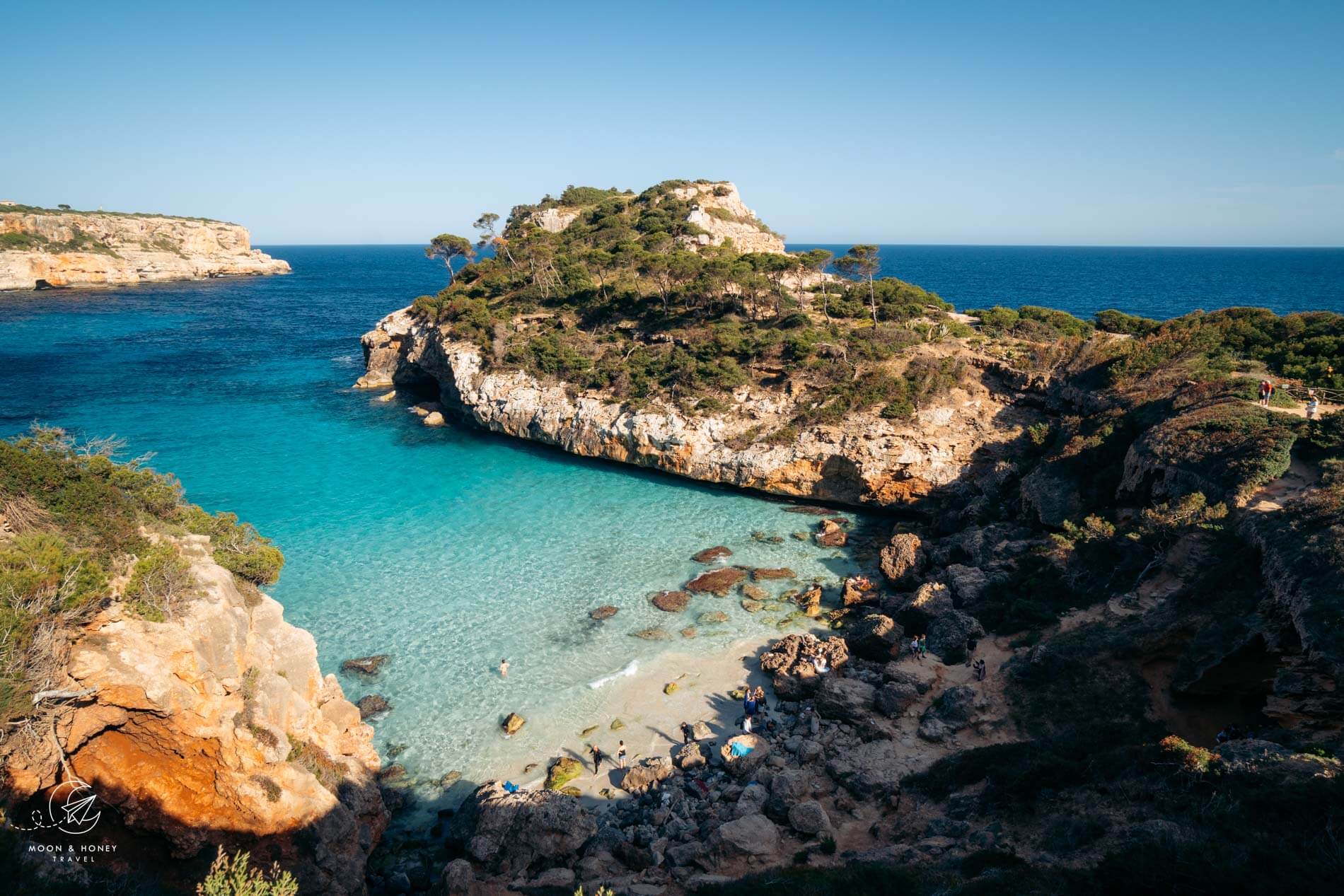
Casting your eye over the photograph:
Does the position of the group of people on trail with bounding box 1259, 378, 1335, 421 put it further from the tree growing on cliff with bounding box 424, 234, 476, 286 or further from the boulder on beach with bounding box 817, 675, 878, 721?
the tree growing on cliff with bounding box 424, 234, 476, 286

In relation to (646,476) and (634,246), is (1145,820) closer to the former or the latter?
(646,476)

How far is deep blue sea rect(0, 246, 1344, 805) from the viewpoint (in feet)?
64.2

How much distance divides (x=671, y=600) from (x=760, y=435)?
12.2 m

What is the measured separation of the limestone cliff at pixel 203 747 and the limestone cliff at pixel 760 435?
2191 cm

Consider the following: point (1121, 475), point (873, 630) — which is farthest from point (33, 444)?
point (1121, 475)

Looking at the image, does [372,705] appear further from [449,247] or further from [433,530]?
[449,247]

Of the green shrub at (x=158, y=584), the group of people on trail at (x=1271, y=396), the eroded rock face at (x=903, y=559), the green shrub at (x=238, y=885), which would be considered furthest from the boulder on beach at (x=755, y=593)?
the group of people on trail at (x=1271, y=396)

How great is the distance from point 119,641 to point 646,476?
2532cm

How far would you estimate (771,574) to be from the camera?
25250 millimetres

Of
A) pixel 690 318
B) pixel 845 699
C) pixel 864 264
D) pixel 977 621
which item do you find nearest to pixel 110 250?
pixel 690 318

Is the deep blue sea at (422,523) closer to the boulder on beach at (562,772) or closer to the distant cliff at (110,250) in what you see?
the boulder on beach at (562,772)

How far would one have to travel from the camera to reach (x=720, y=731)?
17859 millimetres

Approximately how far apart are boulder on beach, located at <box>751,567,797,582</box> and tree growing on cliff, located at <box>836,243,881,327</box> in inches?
759

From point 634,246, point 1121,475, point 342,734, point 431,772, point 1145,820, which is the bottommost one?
point 431,772
